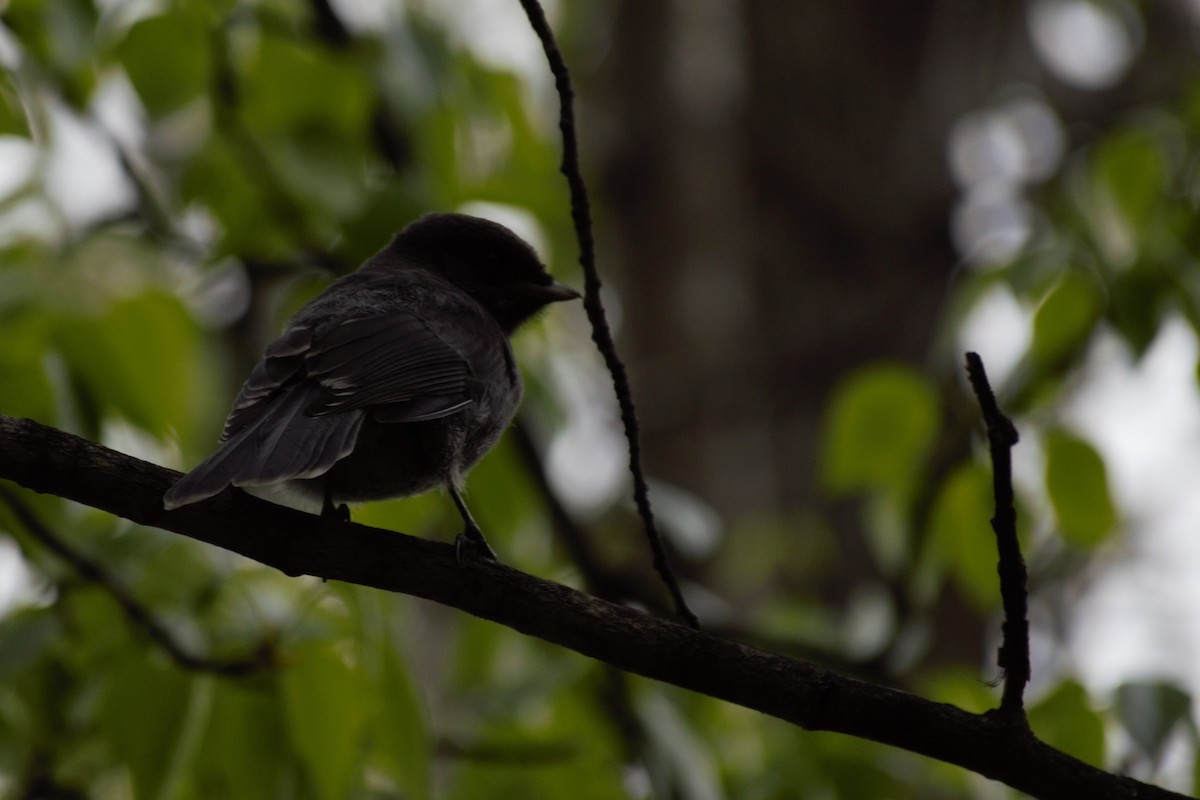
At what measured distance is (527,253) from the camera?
4.18 metres

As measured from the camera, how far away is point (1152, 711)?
2646mm

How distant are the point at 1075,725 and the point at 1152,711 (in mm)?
355

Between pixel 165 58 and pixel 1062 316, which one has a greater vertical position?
pixel 1062 316

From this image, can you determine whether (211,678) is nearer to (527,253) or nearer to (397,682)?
(397,682)

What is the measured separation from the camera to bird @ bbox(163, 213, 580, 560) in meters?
2.68

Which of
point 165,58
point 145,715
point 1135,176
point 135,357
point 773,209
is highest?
point 773,209

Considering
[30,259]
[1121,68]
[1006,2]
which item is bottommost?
[30,259]

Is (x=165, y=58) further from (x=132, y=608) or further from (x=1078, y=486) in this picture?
(x=1078, y=486)

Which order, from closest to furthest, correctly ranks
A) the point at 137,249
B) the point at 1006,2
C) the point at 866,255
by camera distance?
the point at 137,249 → the point at 866,255 → the point at 1006,2

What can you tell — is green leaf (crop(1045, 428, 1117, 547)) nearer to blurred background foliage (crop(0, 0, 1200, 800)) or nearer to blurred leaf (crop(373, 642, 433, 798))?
blurred background foliage (crop(0, 0, 1200, 800))

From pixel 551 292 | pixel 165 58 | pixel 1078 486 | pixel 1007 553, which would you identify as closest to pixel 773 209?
pixel 551 292

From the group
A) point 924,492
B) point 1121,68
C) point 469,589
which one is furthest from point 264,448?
point 1121,68

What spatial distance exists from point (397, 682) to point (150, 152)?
77.3 inches

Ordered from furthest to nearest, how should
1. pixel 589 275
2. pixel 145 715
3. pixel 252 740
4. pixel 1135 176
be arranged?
pixel 1135 176
pixel 252 740
pixel 145 715
pixel 589 275
